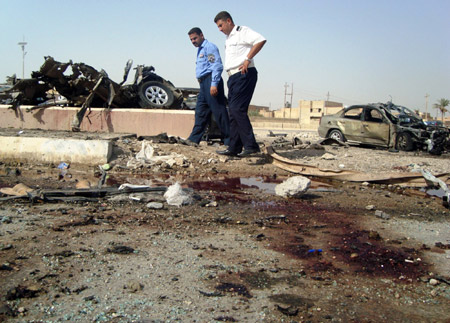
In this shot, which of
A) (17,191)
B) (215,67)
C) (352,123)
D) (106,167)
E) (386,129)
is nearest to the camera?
(17,191)

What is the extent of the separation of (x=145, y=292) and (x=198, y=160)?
4.62 meters

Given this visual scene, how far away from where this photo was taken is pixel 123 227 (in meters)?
3.34

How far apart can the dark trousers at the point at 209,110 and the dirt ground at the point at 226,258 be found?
255cm

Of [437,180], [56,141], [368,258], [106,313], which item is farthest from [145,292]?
[56,141]

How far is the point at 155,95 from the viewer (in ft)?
31.6

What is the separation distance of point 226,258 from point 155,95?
7.30 metres

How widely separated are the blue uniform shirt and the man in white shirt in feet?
1.65

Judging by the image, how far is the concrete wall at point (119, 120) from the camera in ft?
29.0

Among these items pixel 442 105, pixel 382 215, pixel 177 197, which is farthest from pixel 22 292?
pixel 442 105

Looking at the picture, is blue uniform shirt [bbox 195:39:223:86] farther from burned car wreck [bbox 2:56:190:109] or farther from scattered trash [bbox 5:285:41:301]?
scattered trash [bbox 5:285:41:301]

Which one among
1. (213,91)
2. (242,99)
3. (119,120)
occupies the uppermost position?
(213,91)

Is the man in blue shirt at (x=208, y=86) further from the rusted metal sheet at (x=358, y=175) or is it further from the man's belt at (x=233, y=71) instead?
the rusted metal sheet at (x=358, y=175)

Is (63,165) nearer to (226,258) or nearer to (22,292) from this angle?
(226,258)

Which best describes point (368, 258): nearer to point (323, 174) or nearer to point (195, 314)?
point (195, 314)
